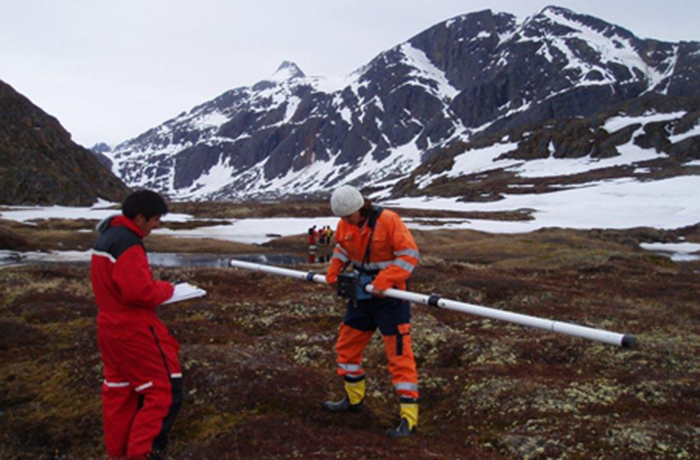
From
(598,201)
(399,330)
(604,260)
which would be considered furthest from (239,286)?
(598,201)

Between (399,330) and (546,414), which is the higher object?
(399,330)

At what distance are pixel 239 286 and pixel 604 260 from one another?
76.5 ft

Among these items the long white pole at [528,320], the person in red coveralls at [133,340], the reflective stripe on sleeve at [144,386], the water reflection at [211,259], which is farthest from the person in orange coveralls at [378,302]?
the water reflection at [211,259]

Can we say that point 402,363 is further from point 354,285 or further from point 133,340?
point 133,340

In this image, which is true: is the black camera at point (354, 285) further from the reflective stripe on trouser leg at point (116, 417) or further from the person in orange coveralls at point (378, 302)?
the reflective stripe on trouser leg at point (116, 417)

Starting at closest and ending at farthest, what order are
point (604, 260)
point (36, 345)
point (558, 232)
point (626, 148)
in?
point (36, 345) → point (604, 260) → point (558, 232) → point (626, 148)

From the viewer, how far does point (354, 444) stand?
6.91 metres

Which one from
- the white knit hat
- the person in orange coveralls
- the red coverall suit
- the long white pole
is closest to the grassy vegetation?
the person in orange coveralls

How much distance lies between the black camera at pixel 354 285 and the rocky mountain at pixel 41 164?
321ft

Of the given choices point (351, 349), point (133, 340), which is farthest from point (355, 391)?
point (133, 340)

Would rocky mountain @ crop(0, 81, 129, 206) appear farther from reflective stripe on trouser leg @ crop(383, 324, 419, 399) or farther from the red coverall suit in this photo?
reflective stripe on trouser leg @ crop(383, 324, 419, 399)

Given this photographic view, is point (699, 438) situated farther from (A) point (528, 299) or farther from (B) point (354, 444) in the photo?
(A) point (528, 299)

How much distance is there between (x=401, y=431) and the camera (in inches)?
297

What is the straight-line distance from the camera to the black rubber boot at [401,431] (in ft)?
24.5
